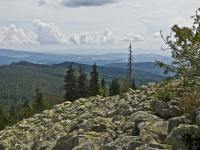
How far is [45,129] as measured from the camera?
→ 94.4 ft

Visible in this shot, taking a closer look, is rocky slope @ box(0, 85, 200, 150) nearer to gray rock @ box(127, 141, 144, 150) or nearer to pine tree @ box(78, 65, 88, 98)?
gray rock @ box(127, 141, 144, 150)

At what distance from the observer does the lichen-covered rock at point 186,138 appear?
14.4 meters

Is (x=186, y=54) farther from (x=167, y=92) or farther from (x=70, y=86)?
(x=70, y=86)

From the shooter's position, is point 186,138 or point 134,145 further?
point 134,145

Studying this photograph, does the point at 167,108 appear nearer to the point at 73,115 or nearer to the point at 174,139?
the point at 174,139

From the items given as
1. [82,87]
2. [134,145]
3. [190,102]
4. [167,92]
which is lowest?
[82,87]

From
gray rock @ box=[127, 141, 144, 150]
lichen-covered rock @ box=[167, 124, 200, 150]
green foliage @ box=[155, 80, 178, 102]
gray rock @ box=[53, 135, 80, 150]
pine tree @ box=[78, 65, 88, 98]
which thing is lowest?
pine tree @ box=[78, 65, 88, 98]

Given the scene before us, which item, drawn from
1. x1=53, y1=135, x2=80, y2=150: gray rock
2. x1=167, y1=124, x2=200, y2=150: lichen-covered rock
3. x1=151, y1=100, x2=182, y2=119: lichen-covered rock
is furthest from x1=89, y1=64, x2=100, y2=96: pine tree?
x1=167, y1=124, x2=200, y2=150: lichen-covered rock

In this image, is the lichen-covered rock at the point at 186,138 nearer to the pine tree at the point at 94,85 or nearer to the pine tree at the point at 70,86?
the pine tree at the point at 94,85

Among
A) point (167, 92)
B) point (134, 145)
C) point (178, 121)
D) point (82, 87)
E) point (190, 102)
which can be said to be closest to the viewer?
point (134, 145)

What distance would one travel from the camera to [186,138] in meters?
14.5

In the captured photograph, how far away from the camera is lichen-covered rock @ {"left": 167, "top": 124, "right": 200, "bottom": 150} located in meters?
14.4

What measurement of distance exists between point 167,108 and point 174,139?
4696 millimetres

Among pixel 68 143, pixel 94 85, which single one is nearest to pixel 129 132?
pixel 68 143
